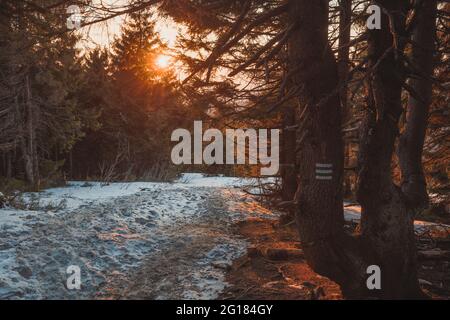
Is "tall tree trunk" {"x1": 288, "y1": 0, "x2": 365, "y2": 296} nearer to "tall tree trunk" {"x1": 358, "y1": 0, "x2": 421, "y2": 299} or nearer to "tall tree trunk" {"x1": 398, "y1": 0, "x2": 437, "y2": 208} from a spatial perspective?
"tall tree trunk" {"x1": 358, "y1": 0, "x2": 421, "y2": 299}

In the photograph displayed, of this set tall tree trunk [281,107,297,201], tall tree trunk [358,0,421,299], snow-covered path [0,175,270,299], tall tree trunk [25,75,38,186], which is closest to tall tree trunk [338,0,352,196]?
tall tree trunk [358,0,421,299]

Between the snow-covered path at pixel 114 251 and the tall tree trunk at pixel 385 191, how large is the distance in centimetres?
233

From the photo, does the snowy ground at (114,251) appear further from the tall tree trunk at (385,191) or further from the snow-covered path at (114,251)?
the tall tree trunk at (385,191)

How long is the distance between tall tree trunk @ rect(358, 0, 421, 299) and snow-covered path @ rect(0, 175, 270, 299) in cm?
233

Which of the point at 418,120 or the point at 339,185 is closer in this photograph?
the point at 339,185

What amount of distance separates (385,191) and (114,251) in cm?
478

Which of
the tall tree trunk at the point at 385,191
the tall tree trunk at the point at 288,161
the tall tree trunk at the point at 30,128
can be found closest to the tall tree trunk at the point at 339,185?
the tall tree trunk at the point at 385,191

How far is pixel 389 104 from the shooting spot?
4281mm

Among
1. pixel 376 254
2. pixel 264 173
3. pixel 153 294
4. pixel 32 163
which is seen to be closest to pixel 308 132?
pixel 376 254

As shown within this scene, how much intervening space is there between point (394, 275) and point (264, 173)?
6.11 metres

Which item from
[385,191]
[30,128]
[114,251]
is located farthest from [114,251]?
[30,128]

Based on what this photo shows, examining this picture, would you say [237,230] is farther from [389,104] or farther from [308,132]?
[389,104]

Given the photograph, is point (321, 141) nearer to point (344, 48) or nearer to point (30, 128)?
point (344, 48)

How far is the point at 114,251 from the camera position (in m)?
6.20
